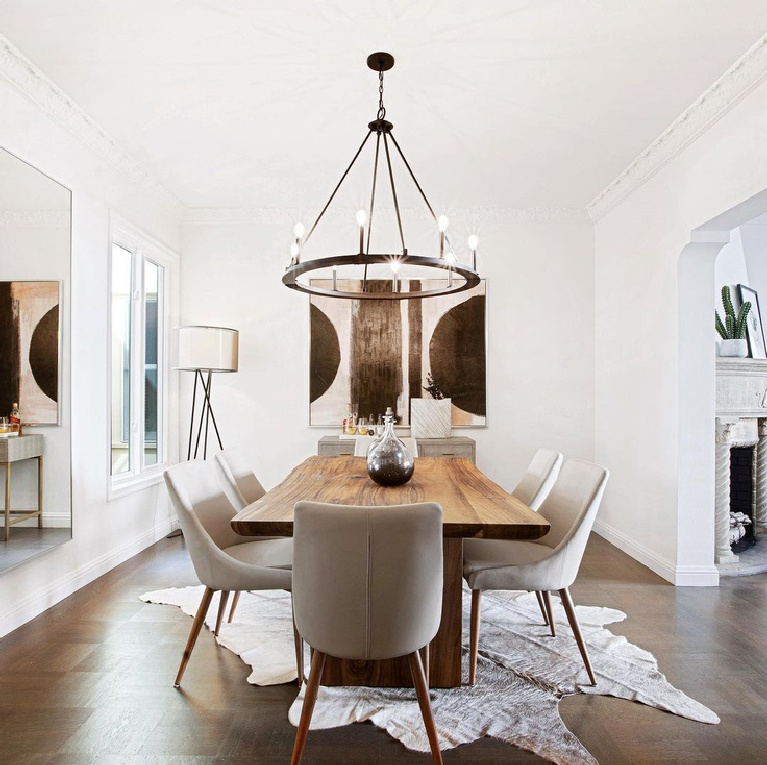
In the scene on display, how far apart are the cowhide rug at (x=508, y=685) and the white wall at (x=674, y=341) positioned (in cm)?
101

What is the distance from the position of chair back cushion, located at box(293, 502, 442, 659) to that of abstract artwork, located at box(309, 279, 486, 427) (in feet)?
11.0

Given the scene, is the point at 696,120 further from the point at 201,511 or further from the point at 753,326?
the point at 201,511

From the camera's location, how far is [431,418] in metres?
5.01

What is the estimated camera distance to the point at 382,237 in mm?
5125

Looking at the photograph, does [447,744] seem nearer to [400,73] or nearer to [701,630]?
[701,630]

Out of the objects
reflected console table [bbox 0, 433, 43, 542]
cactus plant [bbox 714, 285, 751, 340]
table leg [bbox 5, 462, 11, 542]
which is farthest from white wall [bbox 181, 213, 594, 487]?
table leg [bbox 5, 462, 11, 542]

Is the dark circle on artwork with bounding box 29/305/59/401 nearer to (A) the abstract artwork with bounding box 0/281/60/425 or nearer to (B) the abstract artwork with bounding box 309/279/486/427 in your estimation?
(A) the abstract artwork with bounding box 0/281/60/425

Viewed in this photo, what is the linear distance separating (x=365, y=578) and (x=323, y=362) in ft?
11.5

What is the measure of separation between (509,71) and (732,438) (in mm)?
2832

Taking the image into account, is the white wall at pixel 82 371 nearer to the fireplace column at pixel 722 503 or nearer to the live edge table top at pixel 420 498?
the live edge table top at pixel 420 498

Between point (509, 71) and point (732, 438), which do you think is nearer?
point (509, 71)

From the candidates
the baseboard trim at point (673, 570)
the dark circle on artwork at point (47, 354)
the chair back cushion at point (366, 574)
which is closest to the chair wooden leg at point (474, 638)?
the chair back cushion at point (366, 574)

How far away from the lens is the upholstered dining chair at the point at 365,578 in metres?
1.70

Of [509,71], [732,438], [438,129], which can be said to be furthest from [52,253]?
[732,438]
